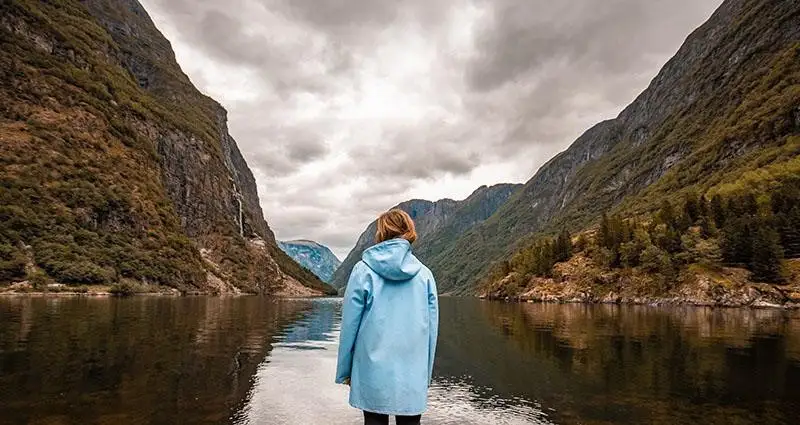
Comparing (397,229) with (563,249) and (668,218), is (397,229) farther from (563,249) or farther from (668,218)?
(563,249)

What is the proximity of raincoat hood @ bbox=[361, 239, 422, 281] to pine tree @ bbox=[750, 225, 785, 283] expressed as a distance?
331ft

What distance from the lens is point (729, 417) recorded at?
473 inches

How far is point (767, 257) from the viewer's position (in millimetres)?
84062

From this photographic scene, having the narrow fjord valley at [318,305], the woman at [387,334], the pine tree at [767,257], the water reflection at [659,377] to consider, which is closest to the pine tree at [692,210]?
the narrow fjord valley at [318,305]

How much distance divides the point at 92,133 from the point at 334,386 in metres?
174

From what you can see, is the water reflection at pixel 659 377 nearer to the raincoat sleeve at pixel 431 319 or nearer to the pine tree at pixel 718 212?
the raincoat sleeve at pixel 431 319

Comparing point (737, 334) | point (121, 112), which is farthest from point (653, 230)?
point (121, 112)

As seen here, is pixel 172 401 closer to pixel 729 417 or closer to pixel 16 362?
pixel 16 362

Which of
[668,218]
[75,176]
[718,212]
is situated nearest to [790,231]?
[718,212]

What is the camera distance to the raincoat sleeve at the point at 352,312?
5.77 m

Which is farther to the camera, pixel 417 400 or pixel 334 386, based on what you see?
pixel 334 386

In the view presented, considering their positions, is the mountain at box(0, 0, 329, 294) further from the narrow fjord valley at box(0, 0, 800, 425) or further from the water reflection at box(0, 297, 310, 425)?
the water reflection at box(0, 297, 310, 425)

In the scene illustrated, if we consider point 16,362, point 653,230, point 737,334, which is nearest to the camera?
point 16,362

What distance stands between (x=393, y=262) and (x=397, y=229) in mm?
771
